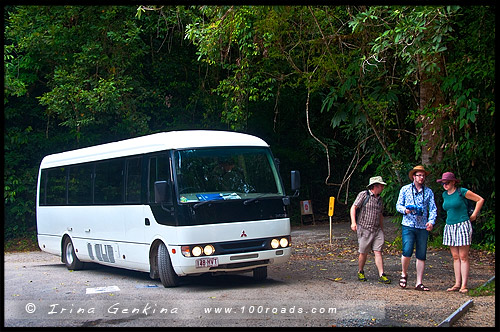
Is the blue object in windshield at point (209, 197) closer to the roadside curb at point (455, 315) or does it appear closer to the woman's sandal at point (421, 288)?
the woman's sandal at point (421, 288)

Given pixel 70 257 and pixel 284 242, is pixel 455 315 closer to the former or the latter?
pixel 284 242

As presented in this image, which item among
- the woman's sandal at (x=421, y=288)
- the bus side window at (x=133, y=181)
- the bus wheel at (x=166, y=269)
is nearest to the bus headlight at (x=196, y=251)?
the bus wheel at (x=166, y=269)

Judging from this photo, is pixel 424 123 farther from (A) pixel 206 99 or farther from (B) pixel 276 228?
(A) pixel 206 99

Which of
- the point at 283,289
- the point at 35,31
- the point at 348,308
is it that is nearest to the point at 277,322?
the point at 348,308

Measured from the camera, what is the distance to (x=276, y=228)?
12.0 metres

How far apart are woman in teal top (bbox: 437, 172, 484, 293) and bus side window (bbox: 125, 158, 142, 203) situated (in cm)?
556

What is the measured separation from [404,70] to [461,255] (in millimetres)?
7858

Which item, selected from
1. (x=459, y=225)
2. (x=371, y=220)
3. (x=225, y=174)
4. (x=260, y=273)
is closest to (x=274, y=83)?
(x=260, y=273)

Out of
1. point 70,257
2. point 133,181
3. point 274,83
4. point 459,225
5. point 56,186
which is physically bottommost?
point 70,257

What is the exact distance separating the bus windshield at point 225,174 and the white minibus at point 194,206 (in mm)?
17

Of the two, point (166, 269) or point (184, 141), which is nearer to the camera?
point (166, 269)

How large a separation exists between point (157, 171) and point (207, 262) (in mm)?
2058

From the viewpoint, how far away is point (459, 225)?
1073 cm

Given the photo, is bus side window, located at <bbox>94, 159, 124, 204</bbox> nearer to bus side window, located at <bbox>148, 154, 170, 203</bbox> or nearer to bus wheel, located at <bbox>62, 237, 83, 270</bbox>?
bus side window, located at <bbox>148, 154, 170, 203</bbox>
